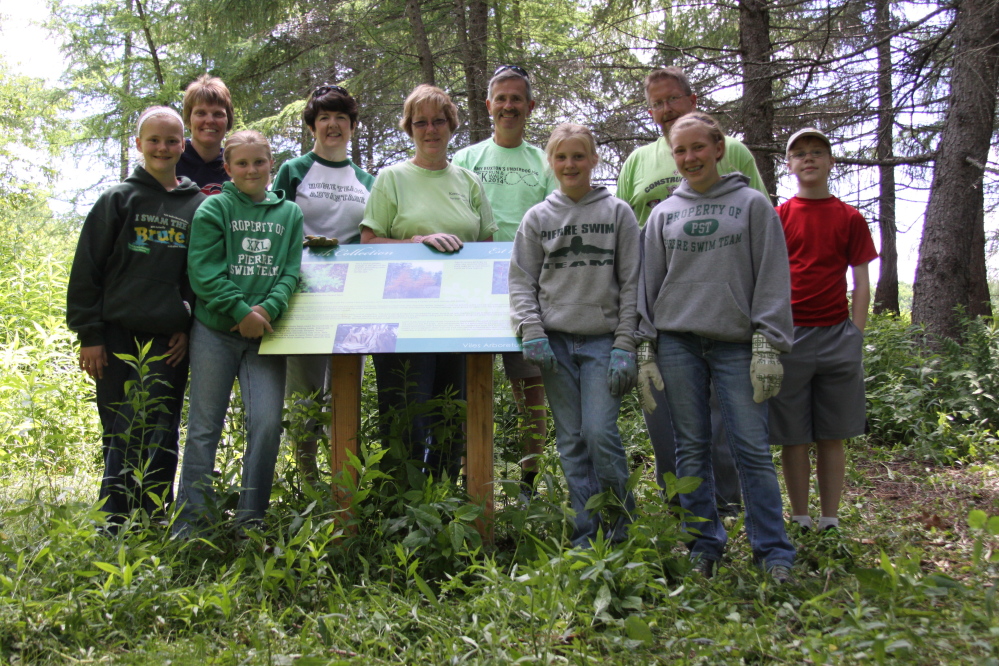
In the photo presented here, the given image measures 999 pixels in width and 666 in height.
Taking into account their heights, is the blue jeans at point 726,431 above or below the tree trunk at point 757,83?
below

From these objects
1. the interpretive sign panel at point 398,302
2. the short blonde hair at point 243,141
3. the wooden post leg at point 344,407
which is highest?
the short blonde hair at point 243,141

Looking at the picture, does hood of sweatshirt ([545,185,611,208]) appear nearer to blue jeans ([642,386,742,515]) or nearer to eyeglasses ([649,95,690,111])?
eyeglasses ([649,95,690,111])

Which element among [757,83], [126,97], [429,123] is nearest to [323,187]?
[429,123]

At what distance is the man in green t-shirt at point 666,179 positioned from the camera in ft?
12.3

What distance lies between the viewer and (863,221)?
146 inches

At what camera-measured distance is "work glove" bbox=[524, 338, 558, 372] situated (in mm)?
3289

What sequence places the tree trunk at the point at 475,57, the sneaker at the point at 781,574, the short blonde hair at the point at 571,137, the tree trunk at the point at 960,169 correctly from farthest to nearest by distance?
the tree trunk at the point at 475,57
the tree trunk at the point at 960,169
the short blonde hair at the point at 571,137
the sneaker at the point at 781,574

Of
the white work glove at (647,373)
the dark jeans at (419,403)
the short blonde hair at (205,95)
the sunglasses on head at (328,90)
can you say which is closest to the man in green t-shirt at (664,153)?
the white work glove at (647,373)

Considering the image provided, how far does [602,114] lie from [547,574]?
8.80 metres

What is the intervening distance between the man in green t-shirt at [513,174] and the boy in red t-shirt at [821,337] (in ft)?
4.43

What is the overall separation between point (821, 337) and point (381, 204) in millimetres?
2428

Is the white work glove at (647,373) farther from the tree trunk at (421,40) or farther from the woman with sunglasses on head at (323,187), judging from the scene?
the tree trunk at (421,40)

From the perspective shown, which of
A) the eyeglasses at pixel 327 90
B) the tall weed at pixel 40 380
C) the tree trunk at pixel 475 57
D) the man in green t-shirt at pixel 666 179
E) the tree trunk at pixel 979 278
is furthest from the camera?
the tree trunk at pixel 475 57

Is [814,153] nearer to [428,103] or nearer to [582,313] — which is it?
[582,313]
